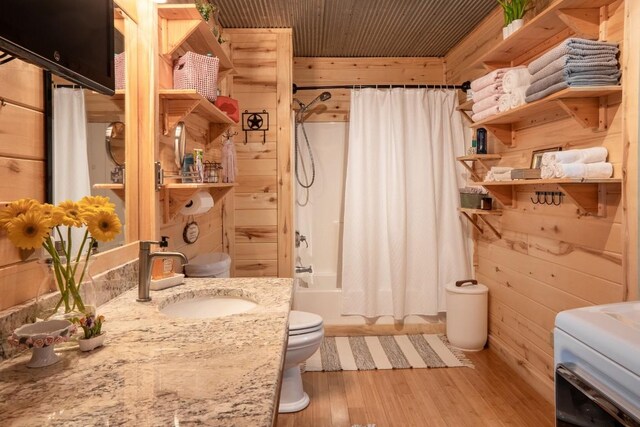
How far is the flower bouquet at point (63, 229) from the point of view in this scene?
3.22ft

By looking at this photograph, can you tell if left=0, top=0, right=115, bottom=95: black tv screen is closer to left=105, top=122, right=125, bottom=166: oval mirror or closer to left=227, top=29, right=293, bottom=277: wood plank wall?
left=105, top=122, right=125, bottom=166: oval mirror

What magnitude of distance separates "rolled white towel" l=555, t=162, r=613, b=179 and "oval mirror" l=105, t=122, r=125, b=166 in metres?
1.84

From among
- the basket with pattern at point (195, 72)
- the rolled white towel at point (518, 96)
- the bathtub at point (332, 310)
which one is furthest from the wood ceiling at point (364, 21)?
the bathtub at point (332, 310)

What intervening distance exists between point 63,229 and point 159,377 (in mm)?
598

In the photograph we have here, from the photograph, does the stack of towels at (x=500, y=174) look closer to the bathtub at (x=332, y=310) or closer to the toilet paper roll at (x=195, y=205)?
the bathtub at (x=332, y=310)

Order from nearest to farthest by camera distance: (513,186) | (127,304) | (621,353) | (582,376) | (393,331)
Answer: (621,353)
(582,376)
(127,304)
(513,186)
(393,331)

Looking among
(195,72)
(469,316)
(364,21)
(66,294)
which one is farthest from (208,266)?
(364,21)

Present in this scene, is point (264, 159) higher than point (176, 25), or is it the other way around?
point (176, 25)

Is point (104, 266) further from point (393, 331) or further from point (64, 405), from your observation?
point (393, 331)

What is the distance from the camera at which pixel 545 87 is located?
2.15 metres

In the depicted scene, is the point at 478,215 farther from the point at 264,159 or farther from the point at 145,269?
the point at 145,269

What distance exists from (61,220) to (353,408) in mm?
2000

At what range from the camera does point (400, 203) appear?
3.75m

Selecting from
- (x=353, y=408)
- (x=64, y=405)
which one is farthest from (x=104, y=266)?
(x=353, y=408)
